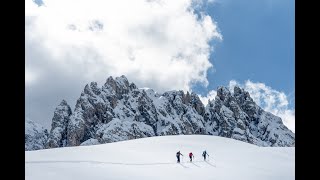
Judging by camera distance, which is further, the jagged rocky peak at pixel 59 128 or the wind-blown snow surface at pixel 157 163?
the jagged rocky peak at pixel 59 128

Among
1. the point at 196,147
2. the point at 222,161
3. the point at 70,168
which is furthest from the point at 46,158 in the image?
the point at 196,147

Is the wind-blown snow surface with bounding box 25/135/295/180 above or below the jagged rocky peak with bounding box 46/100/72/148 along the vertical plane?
below

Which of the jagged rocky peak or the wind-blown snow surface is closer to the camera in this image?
the wind-blown snow surface

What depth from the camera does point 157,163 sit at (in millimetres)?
27141

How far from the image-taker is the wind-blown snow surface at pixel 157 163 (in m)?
21.9

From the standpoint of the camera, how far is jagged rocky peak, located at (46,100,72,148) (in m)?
188

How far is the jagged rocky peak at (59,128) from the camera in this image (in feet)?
618

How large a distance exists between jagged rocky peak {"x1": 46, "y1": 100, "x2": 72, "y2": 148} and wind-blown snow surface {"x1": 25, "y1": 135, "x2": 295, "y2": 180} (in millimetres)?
158567

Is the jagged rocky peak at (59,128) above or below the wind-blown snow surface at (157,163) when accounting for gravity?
above

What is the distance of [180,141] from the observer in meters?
40.1

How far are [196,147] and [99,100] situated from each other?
165602 millimetres

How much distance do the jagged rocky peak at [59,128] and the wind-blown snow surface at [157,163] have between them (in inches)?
6243

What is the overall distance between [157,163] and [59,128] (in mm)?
173364
